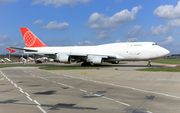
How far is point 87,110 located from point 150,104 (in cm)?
317

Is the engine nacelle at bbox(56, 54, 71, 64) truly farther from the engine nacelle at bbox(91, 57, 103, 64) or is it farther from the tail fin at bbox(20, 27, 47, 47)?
the tail fin at bbox(20, 27, 47, 47)

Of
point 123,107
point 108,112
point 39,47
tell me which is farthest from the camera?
point 39,47

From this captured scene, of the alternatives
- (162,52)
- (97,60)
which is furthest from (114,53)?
(162,52)

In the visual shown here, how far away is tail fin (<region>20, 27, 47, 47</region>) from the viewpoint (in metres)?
45.5

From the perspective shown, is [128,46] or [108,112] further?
[128,46]

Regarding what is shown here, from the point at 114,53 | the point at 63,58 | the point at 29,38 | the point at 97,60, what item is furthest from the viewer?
the point at 29,38

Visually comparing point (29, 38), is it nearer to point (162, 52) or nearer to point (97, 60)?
point (97, 60)

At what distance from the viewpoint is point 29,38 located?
150 feet

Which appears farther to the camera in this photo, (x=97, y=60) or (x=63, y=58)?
(x=63, y=58)

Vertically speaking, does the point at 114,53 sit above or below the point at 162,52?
below

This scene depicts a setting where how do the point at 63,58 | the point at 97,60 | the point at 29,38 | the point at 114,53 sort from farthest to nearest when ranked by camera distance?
Answer: the point at 29,38 < the point at 114,53 < the point at 63,58 < the point at 97,60

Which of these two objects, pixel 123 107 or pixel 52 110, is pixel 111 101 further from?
pixel 52 110

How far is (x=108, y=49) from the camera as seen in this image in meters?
39.2

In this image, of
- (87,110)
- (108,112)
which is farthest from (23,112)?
(108,112)
